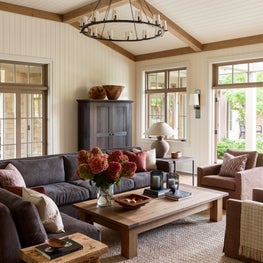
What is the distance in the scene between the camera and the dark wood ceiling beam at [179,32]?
5955mm

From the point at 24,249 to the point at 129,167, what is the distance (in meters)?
1.49

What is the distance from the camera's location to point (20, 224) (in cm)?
233

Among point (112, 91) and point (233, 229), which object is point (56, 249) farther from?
point (112, 91)

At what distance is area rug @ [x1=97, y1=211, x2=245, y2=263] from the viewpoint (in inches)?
126

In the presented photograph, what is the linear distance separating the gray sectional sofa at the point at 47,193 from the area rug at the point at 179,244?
545mm

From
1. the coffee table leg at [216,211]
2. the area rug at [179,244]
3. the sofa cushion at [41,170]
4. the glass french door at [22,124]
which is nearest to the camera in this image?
the area rug at [179,244]

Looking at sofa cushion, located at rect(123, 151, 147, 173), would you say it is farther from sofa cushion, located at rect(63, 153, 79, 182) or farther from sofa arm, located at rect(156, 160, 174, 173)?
sofa cushion, located at rect(63, 153, 79, 182)

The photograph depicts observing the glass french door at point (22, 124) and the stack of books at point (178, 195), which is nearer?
the stack of books at point (178, 195)

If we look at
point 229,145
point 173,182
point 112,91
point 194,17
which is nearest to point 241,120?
point 229,145

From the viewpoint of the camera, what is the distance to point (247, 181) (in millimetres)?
4742

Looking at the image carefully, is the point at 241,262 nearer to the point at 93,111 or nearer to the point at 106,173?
the point at 106,173

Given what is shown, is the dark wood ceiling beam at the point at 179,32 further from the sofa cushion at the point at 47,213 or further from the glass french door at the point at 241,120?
the sofa cushion at the point at 47,213

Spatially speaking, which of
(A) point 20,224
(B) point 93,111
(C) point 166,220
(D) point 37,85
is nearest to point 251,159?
(C) point 166,220

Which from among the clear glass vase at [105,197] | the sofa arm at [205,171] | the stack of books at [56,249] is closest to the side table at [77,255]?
the stack of books at [56,249]
